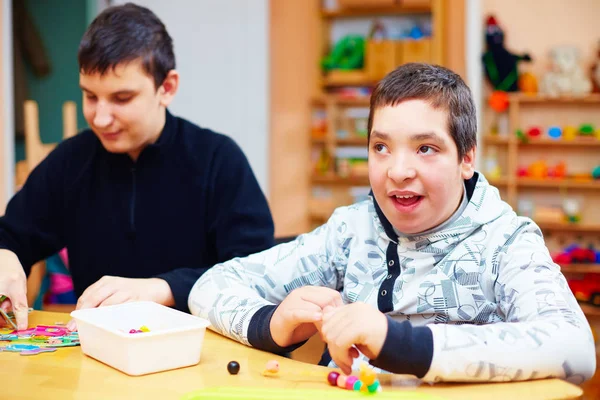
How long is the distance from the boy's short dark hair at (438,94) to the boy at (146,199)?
545 mm

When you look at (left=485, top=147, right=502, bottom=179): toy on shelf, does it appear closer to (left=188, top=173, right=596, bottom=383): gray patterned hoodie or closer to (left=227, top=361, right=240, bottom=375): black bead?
(left=188, top=173, right=596, bottom=383): gray patterned hoodie

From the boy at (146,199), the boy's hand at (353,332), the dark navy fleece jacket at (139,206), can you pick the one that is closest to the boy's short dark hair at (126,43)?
the boy at (146,199)

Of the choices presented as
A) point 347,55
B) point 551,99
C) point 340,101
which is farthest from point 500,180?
point 347,55

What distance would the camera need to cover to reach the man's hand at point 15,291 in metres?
1.25

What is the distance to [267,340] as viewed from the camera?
1.10m

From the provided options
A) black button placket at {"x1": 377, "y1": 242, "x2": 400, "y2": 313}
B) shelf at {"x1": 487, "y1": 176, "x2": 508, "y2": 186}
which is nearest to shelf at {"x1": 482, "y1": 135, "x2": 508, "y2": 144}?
shelf at {"x1": 487, "y1": 176, "x2": 508, "y2": 186}

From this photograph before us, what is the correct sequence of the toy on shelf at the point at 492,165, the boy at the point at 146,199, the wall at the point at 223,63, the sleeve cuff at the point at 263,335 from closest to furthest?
the sleeve cuff at the point at 263,335
the boy at the point at 146,199
the toy on shelf at the point at 492,165
the wall at the point at 223,63

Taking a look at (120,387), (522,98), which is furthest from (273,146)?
(120,387)

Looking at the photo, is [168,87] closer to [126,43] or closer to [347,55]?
[126,43]

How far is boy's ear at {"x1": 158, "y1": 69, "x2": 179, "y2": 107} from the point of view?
1.64 m

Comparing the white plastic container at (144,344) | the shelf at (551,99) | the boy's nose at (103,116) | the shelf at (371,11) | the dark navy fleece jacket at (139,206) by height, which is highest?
the shelf at (371,11)

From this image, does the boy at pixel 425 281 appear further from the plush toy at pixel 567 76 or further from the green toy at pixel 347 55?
the green toy at pixel 347 55

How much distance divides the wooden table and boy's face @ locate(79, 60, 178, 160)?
594mm

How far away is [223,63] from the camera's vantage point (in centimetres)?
485
